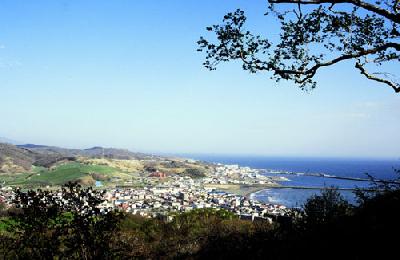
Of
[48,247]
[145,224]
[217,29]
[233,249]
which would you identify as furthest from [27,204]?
[145,224]

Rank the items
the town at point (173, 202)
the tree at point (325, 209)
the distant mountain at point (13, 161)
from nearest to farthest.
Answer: the tree at point (325, 209)
the town at point (173, 202)
the distant mountain at point (13, 161)

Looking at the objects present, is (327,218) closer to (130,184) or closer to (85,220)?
(85,220)

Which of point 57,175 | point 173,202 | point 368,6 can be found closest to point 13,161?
point 57,175

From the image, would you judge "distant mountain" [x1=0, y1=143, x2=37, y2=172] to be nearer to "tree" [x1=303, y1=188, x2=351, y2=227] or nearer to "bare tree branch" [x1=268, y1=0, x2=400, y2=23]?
"tree" [x1=303, y1=188, x2=351, y2=227]

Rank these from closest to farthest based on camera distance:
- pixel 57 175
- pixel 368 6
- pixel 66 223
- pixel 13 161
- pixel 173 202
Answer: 1. pixel 66 223
2. pixel 368 6
3. pixel 173 202
4. pixel 57 175
5. pixel 13 161

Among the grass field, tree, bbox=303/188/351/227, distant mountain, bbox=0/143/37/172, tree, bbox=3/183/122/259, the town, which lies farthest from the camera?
distant mountain, bbox=0/143/37/172

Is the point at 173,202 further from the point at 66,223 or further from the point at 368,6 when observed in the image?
the point at 368,6

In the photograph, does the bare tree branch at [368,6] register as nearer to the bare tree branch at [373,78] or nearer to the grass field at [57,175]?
the bare tree branch at [373,78]

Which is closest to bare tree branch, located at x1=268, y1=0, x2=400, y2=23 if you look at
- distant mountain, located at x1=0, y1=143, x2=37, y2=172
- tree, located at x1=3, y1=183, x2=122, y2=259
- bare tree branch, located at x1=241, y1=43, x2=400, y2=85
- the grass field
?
bare tree branch, located at x1=241, y1=43, x2=400, y2=85

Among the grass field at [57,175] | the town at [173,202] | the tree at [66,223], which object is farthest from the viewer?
the grass field at [57,175]

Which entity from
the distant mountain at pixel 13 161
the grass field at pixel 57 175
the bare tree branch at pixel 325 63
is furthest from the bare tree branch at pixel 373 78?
the distant mountain at pixel 13 161

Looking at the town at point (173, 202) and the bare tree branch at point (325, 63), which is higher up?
the bare tree branch at point (325, 63)

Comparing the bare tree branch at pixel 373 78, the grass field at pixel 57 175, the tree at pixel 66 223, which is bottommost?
the grass field at pixel 57 175
